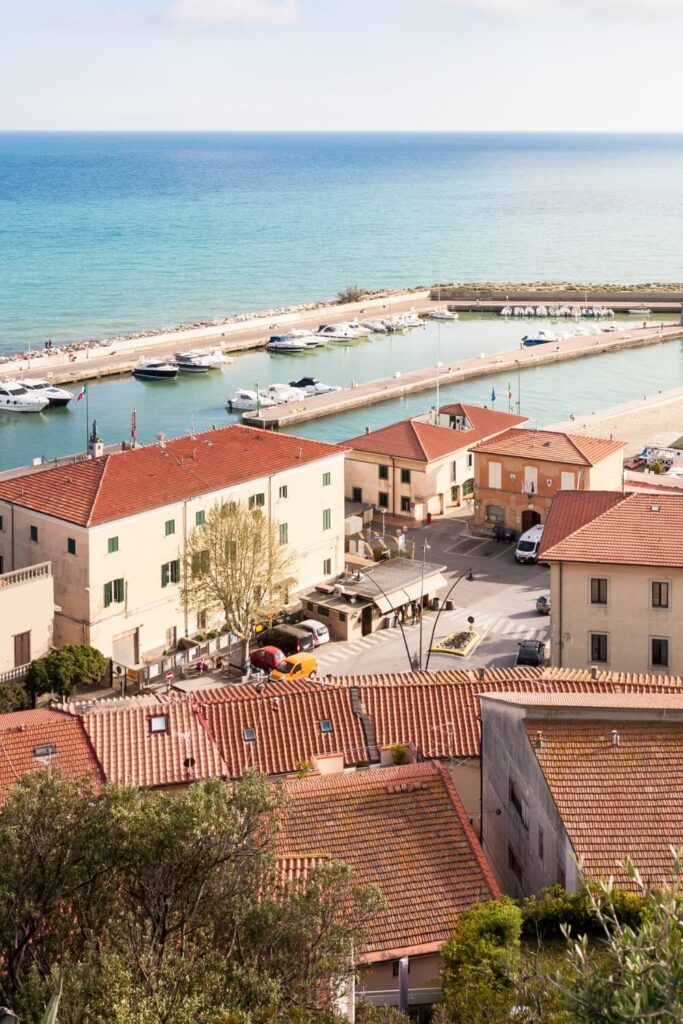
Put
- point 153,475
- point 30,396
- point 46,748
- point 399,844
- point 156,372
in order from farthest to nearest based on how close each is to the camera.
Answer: point 156,372 < point 30,396 < point 153,475 < point 46,748 < point 399,844

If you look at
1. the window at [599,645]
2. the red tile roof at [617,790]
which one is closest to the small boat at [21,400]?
the window at [599,645]

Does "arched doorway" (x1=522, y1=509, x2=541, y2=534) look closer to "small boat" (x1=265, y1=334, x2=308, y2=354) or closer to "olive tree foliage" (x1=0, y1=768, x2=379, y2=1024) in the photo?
"olive tree foliage" (x1=0, y1=768, x2=379, y2=1024)

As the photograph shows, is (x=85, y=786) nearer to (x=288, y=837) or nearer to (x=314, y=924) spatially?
(x=314, y=924)

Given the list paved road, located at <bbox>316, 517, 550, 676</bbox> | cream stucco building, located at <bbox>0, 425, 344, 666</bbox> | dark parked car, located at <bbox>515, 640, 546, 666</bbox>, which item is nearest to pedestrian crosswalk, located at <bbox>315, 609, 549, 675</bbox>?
paved road, located at <bbox>316, 517, 550, 676</bbox>

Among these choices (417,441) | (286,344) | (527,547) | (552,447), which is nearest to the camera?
(527,547)

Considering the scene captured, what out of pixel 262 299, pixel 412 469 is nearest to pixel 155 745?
pixel 412 469

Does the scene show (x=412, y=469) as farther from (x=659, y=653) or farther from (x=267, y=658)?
(x=659, y=653)
